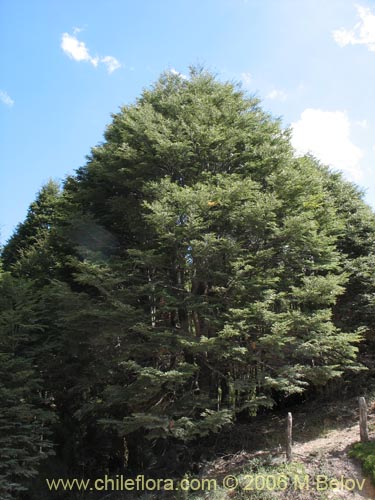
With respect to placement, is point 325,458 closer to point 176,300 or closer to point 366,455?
point 366,455

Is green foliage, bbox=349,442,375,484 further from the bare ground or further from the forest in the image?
the forest

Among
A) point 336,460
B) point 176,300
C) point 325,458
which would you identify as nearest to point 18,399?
point 176,300

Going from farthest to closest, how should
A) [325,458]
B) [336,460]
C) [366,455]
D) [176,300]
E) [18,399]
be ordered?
[18,399]
[176,300]
[325,458]
[336,460]
[366,455]

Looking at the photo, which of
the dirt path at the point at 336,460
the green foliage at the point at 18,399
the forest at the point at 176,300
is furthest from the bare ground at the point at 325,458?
the green foliage at the point at 18,399

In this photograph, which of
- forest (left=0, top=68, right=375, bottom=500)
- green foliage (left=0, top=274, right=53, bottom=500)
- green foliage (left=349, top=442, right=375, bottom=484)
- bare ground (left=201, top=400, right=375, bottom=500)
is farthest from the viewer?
forest (left=0, top=68, right=375, bottom=500)

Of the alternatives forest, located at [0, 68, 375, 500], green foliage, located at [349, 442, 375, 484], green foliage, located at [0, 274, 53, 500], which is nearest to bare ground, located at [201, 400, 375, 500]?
green foliage, located at [349, 442, 375, 484]

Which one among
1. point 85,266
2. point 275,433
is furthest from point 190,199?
point 275,433

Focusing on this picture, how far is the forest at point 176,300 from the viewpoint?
9.29 meters

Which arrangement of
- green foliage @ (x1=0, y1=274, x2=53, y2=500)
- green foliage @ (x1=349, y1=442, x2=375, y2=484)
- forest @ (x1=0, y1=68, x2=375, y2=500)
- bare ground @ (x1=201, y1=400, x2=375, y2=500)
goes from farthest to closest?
forest @ (x1=0, y1=68, x2=375, y2=500) < green foliage @ (x1=0, y1=274, x2=53, y2=500) < green foliage @ (x1=349, y1=442, x2=375, y2=484) < bare ground @ (x1=201, y1=400, x2=375, y2=500)

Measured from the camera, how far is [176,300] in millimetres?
9641

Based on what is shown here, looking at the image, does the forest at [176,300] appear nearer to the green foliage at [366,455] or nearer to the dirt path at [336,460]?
the dirt path at [336,460]

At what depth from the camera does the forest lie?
9.29 meters

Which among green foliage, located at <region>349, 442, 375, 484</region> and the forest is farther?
the forest

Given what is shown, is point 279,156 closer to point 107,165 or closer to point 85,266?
point 107,165
